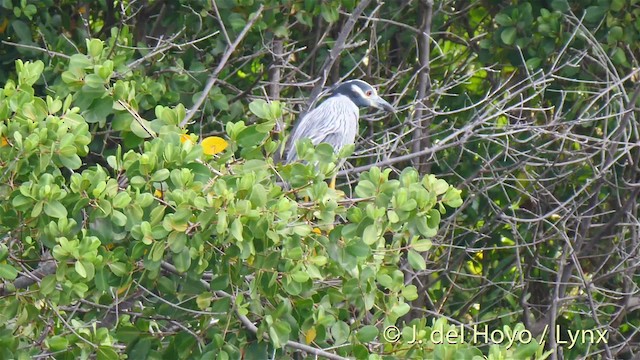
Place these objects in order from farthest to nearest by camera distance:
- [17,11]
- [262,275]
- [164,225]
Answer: [17,11], [262,275], [164,225]

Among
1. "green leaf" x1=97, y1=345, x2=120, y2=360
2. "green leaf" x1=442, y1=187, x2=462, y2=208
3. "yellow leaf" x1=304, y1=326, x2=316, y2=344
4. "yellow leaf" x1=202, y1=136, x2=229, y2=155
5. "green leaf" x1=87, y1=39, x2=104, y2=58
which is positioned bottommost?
"yellow leaf" x1=304, y1=326, x2=316, y2=344

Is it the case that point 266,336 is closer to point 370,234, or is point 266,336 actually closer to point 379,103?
point 370,234

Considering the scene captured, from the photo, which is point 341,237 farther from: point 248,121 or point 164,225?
point 248,121

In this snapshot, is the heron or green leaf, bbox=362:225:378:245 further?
the heron

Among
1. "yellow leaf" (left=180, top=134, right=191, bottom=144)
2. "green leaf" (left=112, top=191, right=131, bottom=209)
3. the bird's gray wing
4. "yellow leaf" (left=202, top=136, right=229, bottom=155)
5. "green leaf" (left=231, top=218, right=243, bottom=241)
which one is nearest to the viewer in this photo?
"green leaf" (left=231, top=218, right=243, bottom=241)

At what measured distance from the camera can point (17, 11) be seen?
5863 mm

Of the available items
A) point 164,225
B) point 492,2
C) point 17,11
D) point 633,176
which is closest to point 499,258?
point 633,176

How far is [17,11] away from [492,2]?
9.02 feet

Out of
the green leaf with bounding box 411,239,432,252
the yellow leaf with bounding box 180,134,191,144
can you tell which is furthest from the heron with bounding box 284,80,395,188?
the green leaf with bounding box 411,239,432,252

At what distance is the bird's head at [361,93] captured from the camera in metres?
6.04

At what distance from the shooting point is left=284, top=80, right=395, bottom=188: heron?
19.7ft

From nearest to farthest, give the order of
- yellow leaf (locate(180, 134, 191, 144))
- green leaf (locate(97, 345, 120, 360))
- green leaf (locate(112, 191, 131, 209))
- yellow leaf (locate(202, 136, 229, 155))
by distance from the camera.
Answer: green leaf (locate(112, 191, 131, 209))
green leaf (locate(97, 345, 120, 360))
yellow leaf (locate(180, 134, 191, 144))
yellow leaf (locate(202, 136, 229, 155))

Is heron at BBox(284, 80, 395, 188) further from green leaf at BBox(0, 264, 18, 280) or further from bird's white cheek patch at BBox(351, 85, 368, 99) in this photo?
green leaf at BBox(0, 264, 18, 280)
